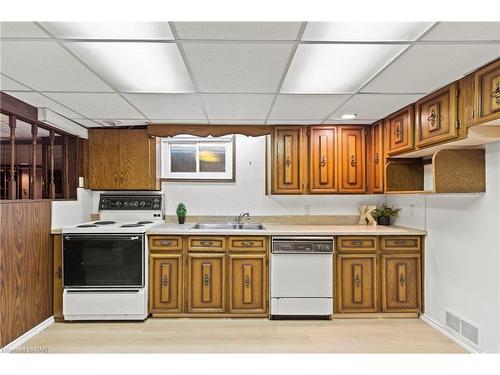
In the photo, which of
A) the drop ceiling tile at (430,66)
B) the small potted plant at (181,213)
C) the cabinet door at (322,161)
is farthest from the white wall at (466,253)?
the small potted plant at (181,213)

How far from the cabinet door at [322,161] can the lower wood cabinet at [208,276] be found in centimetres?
94

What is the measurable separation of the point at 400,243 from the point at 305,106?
1.70 m

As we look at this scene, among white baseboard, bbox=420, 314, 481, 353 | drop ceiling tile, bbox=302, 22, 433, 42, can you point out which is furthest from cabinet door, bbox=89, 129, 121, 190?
→ white baseboard, bbox=420, 314, 481, 353

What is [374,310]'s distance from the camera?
305 cm

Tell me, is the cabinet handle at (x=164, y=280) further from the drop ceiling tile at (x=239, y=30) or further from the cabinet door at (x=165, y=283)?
the drop ceiling tile at (x=239, y=30)

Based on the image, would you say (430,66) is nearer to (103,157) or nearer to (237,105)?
(237,105)

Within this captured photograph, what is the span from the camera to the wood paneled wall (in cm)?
241

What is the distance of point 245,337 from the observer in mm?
2670

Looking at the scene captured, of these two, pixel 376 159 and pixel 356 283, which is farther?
pixel 376 159

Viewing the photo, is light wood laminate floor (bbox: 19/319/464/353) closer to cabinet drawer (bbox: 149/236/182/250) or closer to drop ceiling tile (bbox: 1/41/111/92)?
cabinet drawer (bbox: 149/236/182/250)

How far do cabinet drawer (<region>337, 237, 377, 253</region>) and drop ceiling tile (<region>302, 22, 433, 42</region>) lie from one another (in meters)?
1.99

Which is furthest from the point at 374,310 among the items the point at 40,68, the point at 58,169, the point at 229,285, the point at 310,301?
the point at 58,169

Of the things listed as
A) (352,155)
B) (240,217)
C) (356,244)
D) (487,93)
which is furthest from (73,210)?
(487,93)

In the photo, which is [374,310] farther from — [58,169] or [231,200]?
[58,169]
